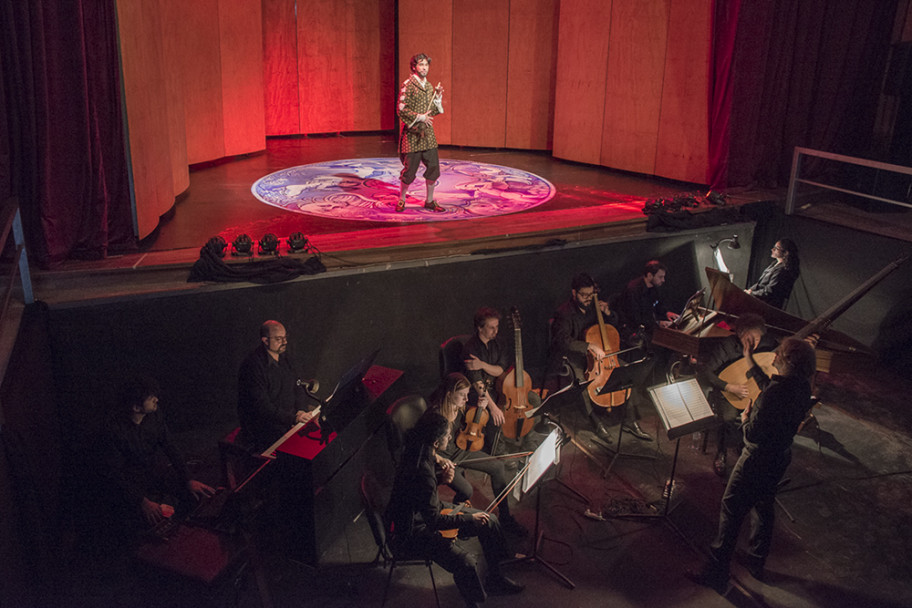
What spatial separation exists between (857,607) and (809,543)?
0.54 m

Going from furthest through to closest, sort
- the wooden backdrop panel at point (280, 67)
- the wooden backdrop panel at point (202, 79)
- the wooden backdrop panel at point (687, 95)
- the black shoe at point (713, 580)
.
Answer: the wooden backdrop panel at point (280, 67) < the wooden backdrop panel at point (202, 79) < the wooden backdrop panel at point (687, 95) < the black shoe at point (713, 580)

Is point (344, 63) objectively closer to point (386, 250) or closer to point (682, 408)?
point (386, 250)

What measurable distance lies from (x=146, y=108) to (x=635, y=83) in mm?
5980

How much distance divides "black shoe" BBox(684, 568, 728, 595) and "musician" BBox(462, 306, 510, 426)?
57.1 inches

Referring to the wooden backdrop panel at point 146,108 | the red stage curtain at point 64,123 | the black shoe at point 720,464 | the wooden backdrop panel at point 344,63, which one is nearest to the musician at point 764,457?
the black shoe at point 720,464

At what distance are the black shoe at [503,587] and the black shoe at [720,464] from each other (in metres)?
1.91

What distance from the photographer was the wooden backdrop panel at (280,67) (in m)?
11.6

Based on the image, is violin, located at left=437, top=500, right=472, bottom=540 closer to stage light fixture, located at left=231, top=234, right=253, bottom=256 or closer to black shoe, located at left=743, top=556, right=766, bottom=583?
black shoe, located at left=743, top=556, right=766, bottom=583

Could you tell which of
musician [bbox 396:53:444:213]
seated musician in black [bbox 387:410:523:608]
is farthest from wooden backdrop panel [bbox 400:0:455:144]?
seated musician in black [bbox 387:410:523:608]

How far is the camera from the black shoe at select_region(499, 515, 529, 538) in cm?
437

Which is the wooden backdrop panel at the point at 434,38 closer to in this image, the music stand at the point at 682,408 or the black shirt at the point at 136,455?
the music stand at the point at 682,408

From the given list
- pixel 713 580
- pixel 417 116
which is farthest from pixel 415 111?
pixel 713 580

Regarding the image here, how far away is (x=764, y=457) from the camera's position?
373cm

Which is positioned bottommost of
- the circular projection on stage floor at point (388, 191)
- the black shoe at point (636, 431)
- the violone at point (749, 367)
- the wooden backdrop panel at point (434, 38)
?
the black shoe at point (636, 431)
